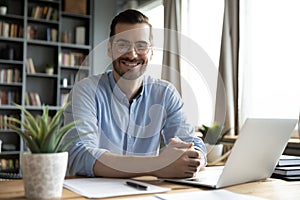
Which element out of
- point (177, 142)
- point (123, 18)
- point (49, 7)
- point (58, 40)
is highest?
point (49, 7)

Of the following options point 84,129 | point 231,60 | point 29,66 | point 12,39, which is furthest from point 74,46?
point 84,129

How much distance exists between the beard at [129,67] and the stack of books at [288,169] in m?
0.65

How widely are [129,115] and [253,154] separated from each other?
62 centimetres

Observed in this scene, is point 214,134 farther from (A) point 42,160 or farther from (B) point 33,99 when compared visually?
(B) point 33,99

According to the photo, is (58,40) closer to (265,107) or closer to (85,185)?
(265,107)

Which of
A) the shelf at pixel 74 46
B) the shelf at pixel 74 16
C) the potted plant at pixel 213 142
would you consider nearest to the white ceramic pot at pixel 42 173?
the potted plant at pixel 213 142

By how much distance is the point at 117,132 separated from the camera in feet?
5.23

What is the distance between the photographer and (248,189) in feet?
3.56

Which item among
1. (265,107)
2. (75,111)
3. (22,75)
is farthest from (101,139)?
(22,75)

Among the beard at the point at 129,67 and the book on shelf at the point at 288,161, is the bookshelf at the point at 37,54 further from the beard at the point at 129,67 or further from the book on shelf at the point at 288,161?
the book on shelf at the point at 288,161

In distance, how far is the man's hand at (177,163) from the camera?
46.7 inches

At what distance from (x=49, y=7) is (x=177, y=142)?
449cm

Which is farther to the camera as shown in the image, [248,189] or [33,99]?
[33,99]

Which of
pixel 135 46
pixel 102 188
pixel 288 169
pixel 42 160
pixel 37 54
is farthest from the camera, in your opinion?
pixel 37 54
